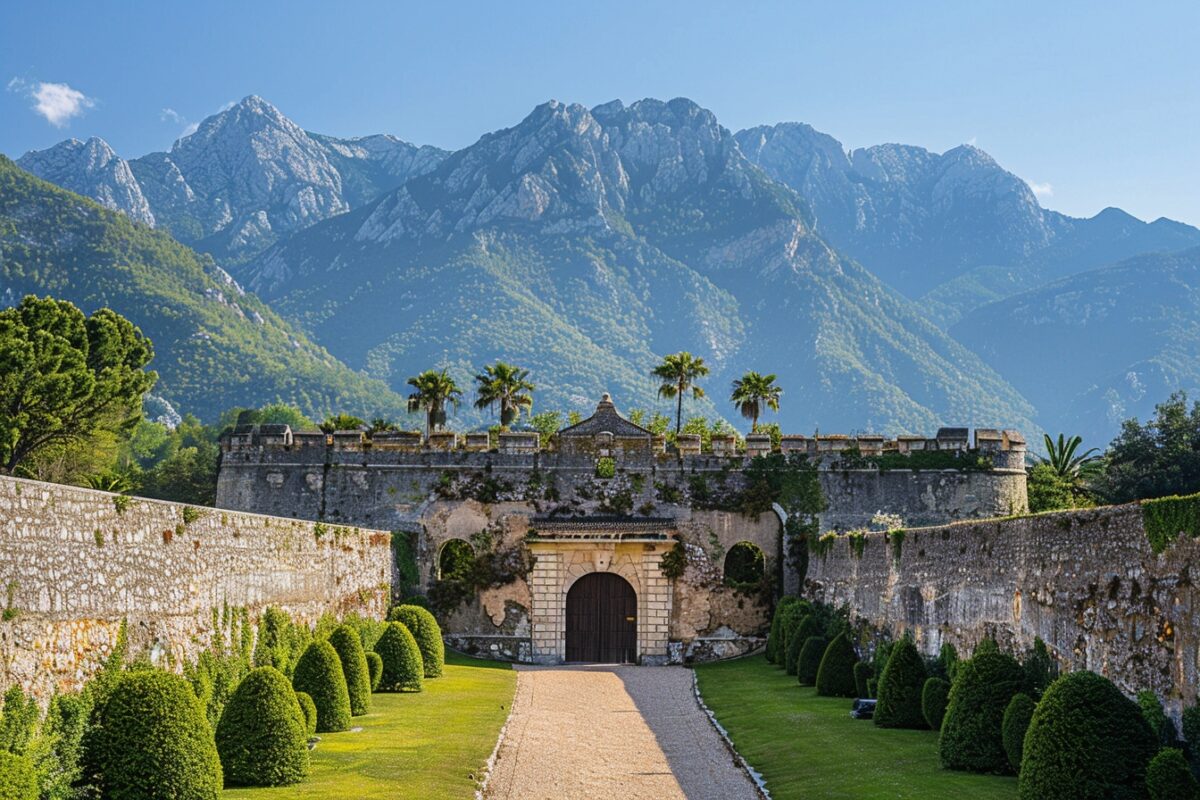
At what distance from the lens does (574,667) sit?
40.9 m

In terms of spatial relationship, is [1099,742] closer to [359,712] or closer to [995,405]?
[359,712]

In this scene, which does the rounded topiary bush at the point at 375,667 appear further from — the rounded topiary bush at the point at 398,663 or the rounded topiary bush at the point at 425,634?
the rounded topiary bush at the point at 425,634

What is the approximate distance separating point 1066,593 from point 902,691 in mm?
6831

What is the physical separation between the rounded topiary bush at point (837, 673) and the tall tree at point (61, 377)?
106 ft

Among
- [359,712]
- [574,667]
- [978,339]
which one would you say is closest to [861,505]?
[574,667]

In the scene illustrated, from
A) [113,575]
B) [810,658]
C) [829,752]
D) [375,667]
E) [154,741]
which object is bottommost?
[829,752]

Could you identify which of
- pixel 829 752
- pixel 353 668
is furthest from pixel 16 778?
pixel 353 668

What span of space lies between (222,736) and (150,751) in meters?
3.83

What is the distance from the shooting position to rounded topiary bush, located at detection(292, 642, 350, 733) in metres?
22.8

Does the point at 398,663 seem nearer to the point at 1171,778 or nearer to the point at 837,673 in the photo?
the point at 837,673

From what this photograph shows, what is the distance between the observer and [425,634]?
34.2 m

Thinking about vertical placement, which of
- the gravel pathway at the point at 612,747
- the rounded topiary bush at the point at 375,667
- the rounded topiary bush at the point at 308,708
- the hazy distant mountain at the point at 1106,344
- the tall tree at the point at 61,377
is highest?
the hazy distant mountain at the point at 1106,344

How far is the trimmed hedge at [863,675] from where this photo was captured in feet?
94.0

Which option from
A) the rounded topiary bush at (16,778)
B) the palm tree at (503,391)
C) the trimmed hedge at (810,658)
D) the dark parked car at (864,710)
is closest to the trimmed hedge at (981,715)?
the dark parked car at (864,710)
